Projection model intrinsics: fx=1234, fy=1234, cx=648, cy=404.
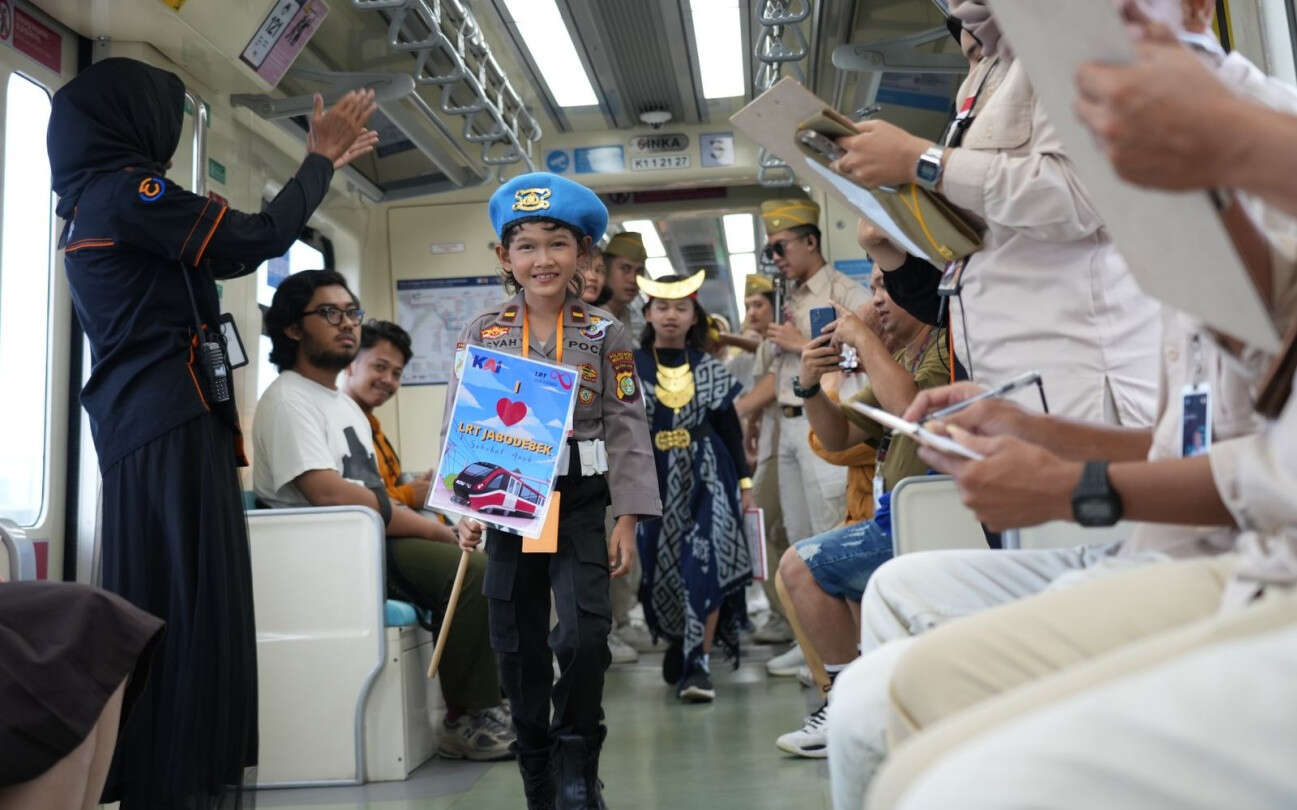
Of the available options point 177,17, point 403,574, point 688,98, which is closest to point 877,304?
point 403,574

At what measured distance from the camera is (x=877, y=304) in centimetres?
411

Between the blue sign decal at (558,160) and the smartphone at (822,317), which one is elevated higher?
the blue sign decal at (558,160)

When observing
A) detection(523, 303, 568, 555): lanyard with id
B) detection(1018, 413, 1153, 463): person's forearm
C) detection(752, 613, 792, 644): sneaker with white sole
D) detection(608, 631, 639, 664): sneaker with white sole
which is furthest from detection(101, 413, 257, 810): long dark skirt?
detection(752, 613, 792, 644): sneaker with white sole

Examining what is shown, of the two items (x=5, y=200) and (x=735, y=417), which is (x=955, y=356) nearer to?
(x=5, y=200)

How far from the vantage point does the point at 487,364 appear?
321 cm

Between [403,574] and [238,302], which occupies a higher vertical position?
[238,302]

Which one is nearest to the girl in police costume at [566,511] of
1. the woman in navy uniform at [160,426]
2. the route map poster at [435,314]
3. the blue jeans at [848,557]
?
the woman in navy uniform at [160,426]

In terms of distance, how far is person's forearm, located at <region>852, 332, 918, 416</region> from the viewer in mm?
3438

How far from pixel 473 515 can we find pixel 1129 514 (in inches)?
80.3

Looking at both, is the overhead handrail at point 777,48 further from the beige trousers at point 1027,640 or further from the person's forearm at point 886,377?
the beige trousers at point 1027,640

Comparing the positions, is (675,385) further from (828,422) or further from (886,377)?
(886,377)

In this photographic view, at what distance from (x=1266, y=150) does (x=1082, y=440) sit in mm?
696

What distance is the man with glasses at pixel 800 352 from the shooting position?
627 centimetres

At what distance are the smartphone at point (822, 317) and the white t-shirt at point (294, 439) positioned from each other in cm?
192
